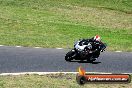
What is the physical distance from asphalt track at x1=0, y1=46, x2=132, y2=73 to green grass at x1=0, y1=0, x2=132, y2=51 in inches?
63.2

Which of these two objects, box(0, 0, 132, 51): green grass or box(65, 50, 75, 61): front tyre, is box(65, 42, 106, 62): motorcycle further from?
box(0, 0, 132, 51): green grass

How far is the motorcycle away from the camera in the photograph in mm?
17156

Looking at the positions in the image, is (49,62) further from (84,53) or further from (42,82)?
(42,82)

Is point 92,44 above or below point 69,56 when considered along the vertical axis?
above

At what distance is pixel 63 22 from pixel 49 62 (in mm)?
12998

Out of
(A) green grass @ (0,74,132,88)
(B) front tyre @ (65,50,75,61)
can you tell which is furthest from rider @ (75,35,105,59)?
(A) green grass @ (0,74,132,88)

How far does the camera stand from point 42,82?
1426 cm

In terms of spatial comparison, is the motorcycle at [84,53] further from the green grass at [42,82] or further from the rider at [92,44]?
the green grass at [42,82]

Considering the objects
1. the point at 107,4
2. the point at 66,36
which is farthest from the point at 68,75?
the point at 107,4

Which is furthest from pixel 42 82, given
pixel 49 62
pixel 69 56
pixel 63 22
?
pixel 63 22

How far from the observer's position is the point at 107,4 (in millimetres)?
40875

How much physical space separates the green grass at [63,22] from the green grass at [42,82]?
6527 mm

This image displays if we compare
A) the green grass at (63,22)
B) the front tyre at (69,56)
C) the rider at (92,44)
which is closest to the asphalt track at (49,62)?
the front tyre at (69,56)

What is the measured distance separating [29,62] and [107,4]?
968 inches
